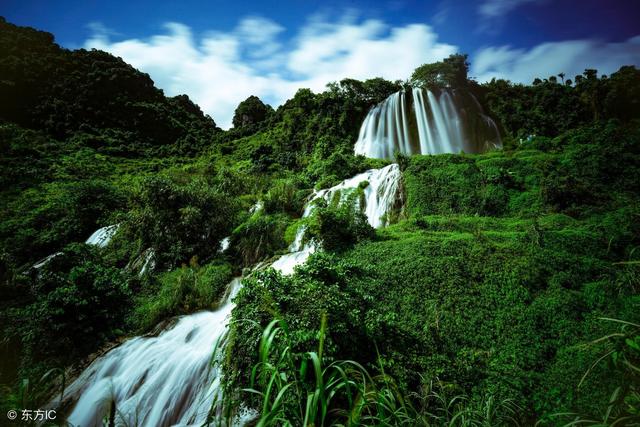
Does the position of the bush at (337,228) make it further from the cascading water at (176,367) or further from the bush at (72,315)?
the bush at (72,315)

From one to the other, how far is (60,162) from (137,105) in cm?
2130

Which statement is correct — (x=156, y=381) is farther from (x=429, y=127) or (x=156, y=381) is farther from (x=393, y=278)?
(x=429, y=127)

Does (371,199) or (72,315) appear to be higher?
(371,199)

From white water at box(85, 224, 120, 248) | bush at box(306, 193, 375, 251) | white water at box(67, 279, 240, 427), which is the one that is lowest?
white water at box(67, 279, 240, 427)

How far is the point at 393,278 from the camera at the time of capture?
6414 mm

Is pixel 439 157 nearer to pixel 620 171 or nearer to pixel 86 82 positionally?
pixel 620 171

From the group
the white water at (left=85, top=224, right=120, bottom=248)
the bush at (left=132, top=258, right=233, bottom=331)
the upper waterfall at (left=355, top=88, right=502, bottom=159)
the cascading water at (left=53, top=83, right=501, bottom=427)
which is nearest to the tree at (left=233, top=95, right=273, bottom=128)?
the upper waterfall at (left=355, top=88, right=502, bottom=159)

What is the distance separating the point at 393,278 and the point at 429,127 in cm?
1893

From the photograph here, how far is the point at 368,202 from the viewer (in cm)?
1245

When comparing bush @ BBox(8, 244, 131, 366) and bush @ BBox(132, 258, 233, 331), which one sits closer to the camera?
bush @ BBox(8, 244, 131, 366)

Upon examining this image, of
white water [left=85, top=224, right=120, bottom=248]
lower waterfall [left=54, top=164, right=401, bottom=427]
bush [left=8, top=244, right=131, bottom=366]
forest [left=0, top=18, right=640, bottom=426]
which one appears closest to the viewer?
forest [left=0, top=18, right=640, bottom=426]

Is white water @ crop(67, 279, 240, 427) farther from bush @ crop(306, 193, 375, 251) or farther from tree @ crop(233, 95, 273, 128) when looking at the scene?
tree @ crop(233, 95, 273, 128)

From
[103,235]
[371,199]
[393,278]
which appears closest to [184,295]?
[393,278]

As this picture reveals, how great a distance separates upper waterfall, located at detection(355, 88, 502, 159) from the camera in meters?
21.8
